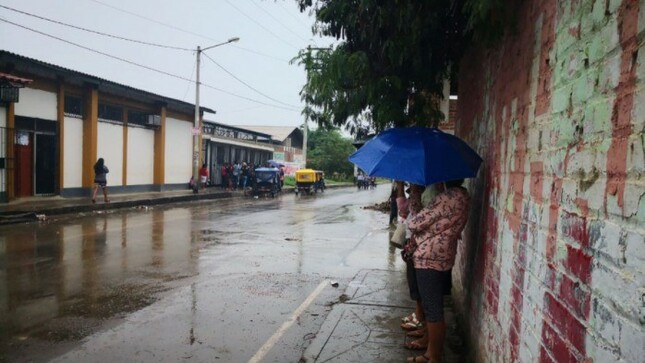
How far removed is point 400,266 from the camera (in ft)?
28.5

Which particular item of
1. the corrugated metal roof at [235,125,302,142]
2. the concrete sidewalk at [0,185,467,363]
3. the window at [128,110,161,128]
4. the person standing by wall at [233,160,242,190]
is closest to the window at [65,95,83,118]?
the window at [128,110,161,128]

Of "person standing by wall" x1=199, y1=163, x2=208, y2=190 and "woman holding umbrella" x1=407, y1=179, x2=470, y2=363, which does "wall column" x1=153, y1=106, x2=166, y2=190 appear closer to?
"person standing by wall" x1=199, y1=163, x2=208, y2=190

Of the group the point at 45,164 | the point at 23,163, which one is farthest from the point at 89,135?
the point at 23,163

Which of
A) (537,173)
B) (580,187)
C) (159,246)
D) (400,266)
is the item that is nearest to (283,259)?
(400,266)

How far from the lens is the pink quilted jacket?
156 inches

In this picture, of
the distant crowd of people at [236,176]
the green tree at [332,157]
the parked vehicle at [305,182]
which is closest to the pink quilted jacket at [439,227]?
the distant crowd of people at [236,176]

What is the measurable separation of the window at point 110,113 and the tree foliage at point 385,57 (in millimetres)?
18045

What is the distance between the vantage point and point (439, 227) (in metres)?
3.96

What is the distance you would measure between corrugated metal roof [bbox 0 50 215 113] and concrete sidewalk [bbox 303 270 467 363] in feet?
49.2

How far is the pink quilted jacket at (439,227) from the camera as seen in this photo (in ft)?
13.0

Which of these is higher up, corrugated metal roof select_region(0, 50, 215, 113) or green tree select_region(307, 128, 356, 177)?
corrugated metal roof select_region(0, 50, 215, 113)

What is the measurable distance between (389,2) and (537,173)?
6.70 feet

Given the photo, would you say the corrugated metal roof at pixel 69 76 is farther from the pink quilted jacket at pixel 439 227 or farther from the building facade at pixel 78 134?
the pink quilted jacket at pixel 439 227

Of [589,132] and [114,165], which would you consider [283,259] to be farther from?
[114,165]
